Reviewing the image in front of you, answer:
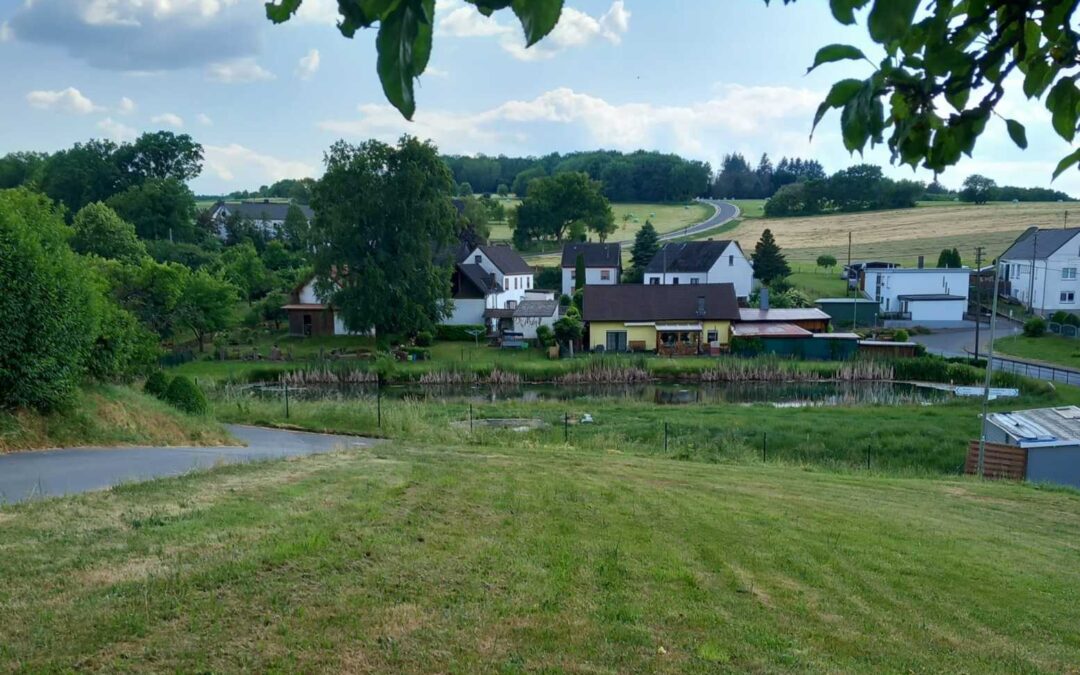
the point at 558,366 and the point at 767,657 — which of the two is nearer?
the point at 767,657

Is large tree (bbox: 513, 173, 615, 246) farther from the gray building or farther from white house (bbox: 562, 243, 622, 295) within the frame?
the gray building

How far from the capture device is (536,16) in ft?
4.90

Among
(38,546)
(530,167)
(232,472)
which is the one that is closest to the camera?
(38,546)

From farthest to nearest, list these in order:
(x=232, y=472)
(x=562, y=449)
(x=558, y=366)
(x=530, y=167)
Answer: (x=530, y=167) → (x=558, y=366) → (x=562, y=449) → (x=232, y=472)

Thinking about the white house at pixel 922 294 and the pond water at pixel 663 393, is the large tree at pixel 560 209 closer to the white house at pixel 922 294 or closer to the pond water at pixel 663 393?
the white house at pixel 922 294

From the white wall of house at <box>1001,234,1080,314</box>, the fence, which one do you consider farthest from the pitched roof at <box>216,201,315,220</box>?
the fence

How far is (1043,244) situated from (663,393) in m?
33.9

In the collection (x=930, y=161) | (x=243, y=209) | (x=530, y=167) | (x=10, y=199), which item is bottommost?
(x=930, y=161)

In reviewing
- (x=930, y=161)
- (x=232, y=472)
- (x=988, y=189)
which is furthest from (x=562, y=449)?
(x=988, y=189)

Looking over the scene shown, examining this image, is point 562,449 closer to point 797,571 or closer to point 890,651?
point 797,571

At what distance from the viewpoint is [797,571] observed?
758 cm

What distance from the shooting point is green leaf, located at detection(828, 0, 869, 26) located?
1.82m

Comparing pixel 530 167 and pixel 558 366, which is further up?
pixel 530 167

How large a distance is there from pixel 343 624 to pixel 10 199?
14.7 m
